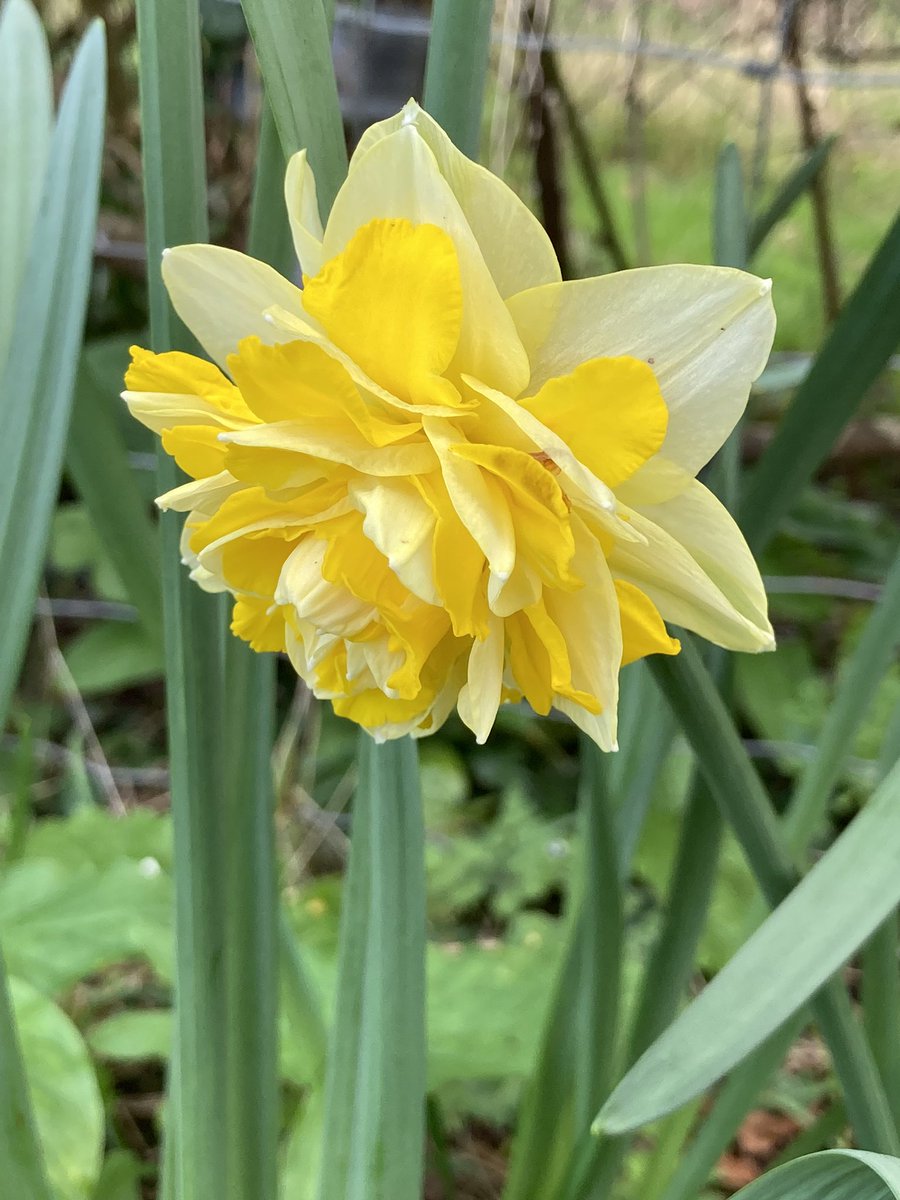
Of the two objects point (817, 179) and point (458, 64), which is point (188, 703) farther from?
point (817, 179)

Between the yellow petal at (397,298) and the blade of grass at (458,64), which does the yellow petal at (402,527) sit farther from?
the blade of grass at (458,64)

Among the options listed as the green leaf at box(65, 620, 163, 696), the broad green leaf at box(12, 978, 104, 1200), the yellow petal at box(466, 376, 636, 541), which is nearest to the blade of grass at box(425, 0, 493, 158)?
the yellow petal at box(466, 376, 636, 541)

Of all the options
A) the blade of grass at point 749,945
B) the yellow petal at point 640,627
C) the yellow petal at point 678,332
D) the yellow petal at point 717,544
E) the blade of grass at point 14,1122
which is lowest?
the blade of grass at point 14,1122

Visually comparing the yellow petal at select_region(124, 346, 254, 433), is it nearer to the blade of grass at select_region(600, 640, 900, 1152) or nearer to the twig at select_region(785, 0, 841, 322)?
the blade of grass at select_region(600, 640, 900, 1152)

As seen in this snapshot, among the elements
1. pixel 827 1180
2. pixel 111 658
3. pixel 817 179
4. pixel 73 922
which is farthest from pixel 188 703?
pixel 817 179

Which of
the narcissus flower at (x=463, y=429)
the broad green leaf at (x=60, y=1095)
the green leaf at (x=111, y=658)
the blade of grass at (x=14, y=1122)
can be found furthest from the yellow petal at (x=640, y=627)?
the green leaf at (x=111, y=658)

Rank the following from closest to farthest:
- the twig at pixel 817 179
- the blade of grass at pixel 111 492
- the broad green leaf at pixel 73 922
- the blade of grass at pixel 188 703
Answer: the blade of grass at pixel 188 703, the blade of grass at pixel 111 492, the broad green leaf at pixel 73 922, the twig at pixel 817 179
